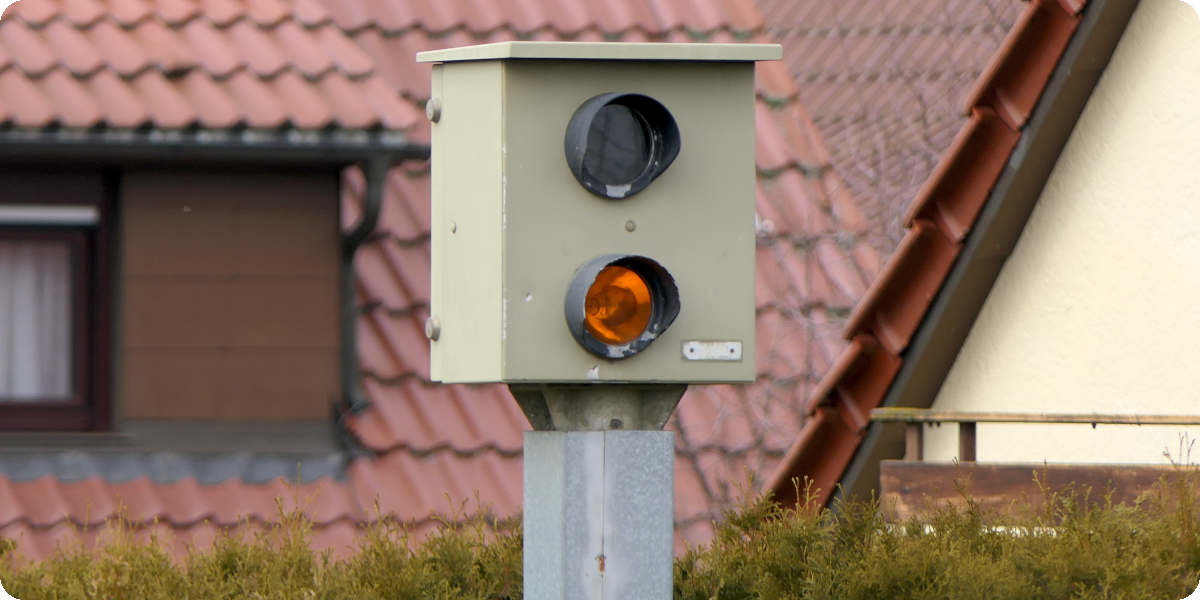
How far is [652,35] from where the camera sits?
10336mm

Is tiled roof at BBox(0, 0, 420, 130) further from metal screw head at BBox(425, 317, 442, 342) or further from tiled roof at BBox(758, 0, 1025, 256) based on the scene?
metal screw head at BBox(425, 317, 442, 342)

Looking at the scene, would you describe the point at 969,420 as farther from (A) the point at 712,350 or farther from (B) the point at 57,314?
(B) the point at 57,314

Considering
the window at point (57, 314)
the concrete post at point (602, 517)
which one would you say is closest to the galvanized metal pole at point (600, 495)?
the concrete post at point (602, 517)

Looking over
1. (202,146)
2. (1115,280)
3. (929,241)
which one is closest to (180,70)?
(202,146)

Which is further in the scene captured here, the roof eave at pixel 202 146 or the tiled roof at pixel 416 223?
the tiled roof at pixel 416 223

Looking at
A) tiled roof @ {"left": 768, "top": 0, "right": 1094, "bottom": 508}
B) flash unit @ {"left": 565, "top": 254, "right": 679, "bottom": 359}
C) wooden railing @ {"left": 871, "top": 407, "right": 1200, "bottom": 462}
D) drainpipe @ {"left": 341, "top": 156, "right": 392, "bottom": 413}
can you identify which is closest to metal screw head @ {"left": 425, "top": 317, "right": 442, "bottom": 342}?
flash unit @ {"left": 565, "top": 254, "right": 679, "bottom": 359}

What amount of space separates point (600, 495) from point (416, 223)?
4704 mm

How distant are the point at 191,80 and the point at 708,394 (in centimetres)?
246

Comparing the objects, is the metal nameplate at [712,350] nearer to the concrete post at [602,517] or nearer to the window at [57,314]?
the concrete post at [602,517]

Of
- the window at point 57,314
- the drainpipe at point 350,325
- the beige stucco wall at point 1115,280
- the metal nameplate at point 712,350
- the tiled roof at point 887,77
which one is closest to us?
the metal nameplate at point 712,350

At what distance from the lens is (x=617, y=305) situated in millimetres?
4984

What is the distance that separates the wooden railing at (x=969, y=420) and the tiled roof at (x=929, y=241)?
0.30m

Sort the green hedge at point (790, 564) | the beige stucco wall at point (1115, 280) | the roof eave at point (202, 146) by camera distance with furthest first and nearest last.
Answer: the roof eave at point (202, 146), the beige stucco wall at point (1115, 280), the green hedge at point (790, 564)

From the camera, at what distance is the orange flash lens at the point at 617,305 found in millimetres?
4977
